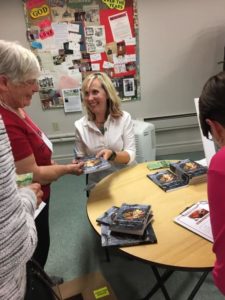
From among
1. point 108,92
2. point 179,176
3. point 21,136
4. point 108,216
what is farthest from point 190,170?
point 21,136

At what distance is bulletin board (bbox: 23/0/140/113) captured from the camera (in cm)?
319

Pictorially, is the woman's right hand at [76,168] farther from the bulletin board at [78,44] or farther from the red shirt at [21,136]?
the bulletin board at [78,44]

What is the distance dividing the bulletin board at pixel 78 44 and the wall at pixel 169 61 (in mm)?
107

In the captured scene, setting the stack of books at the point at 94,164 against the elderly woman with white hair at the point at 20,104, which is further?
the stack of books at the point at 94,164

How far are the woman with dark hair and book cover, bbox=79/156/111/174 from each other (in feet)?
2.45

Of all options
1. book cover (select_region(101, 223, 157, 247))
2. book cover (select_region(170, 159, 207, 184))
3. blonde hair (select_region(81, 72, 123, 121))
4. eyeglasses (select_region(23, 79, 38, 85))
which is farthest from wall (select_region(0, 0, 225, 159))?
book cover (select_region(101, 223, 157, 247))

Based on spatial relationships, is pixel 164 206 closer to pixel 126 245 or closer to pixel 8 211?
pixel 126 245

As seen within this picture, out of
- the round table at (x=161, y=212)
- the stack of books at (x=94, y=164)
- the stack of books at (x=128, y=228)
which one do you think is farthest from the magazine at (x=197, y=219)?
the stack of books at (x=94, y=164)

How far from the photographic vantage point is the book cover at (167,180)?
5.72 feet

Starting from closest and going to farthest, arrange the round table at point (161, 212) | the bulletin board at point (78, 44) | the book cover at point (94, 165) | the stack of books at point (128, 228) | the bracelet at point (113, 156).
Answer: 1. the round table at point (161, 212)
2. the stack of books at point (128, 228)
3. the book cover at point (94, 165)
4. the bracelet at point (113, 156)
5. the bulletin board at point (78, 44)

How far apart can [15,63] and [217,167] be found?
1.01 m

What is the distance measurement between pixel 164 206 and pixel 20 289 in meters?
0.89

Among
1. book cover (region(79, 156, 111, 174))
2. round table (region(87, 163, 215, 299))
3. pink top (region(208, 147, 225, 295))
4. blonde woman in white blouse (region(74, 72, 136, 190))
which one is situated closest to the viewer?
pink top (region(208, 147, 225, 295))

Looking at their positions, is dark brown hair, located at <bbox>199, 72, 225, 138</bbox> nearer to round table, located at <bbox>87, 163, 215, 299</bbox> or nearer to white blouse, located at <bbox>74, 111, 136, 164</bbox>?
round table, located at <bbox>87, 163, 215, 299</bbox>
